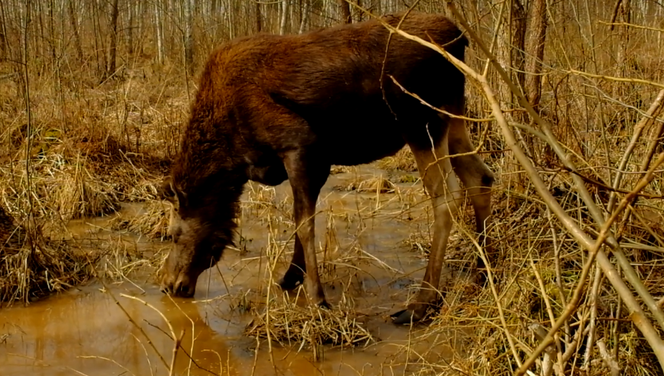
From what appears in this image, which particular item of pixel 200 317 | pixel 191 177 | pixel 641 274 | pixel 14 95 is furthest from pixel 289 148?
pixel 14 95

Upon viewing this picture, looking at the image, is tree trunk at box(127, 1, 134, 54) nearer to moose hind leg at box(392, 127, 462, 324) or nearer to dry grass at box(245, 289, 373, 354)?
moose hind leg at box(392, 127, 462, 324)

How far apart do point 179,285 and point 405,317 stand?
175 centimetres

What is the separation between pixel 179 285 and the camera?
5.70 metres

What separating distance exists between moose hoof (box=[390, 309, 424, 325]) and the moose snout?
63.3 inches

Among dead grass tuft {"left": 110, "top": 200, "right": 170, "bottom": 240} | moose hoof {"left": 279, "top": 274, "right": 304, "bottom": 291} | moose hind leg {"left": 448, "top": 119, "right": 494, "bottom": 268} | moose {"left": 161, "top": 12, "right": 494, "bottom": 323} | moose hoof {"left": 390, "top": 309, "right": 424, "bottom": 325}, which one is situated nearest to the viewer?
moose hoof {"left": 390, "top": 309, "right": 424, "bottom": 325}

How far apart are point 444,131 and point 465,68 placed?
3223 millimetres

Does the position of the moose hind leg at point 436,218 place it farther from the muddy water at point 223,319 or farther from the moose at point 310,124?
the muddy water at point 223,319

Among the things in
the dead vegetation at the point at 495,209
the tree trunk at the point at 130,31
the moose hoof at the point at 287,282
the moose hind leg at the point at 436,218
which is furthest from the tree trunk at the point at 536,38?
the tree trunk at the point at 130,31

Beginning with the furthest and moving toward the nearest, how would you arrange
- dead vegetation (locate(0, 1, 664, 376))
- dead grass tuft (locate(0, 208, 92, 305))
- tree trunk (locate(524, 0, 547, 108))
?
1. tree trunk (locate(524, 0, 547, 108))
2. dead grass tuft (locate(0, 208, 92, 305))
3. dead vegetation (locate(0, 1, 664, 376))

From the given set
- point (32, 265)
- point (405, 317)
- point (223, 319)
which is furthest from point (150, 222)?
point (405, 317)

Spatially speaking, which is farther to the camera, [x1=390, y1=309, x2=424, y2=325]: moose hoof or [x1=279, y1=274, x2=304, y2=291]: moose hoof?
[x1=279, y1=274, x2=304, y2=291]: moose hoof

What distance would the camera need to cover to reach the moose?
5230 mm

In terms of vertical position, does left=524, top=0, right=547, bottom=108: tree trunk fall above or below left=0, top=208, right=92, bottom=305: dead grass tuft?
above

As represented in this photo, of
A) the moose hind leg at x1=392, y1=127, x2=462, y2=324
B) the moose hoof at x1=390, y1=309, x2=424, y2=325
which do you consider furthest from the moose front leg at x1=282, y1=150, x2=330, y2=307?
the moose hind leg at x1=392, y1=127, x2=462, y2=324
